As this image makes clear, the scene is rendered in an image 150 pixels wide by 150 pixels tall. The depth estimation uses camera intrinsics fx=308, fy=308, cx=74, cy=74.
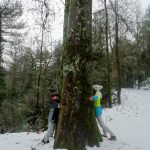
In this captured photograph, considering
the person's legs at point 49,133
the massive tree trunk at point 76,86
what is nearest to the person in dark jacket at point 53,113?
the person's legs at point 49,133

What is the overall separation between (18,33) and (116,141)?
21714 millimetres

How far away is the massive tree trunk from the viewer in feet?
24.1

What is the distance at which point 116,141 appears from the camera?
8359 mm

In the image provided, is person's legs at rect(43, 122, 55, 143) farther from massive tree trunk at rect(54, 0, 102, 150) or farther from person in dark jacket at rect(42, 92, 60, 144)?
massive tree trunk at rect(54, 0, 102, 150)

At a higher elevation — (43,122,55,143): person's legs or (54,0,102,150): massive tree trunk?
(54,0,102,150): massive tree trunk

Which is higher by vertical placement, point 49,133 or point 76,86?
point 76,86

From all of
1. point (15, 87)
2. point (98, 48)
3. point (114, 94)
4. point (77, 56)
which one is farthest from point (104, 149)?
point (15, 87)

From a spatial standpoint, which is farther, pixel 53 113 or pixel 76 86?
pixel 53 113

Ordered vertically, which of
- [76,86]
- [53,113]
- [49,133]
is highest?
[76,86]

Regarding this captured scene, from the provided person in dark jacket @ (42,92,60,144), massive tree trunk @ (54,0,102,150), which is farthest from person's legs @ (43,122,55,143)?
massive tree trunk @ (54,0,102,150)

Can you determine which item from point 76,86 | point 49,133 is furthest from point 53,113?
point 76,86

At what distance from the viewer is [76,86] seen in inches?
291

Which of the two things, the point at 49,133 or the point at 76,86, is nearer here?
the point at 76,86

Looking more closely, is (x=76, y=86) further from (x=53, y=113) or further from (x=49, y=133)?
(x=49, y=133)
